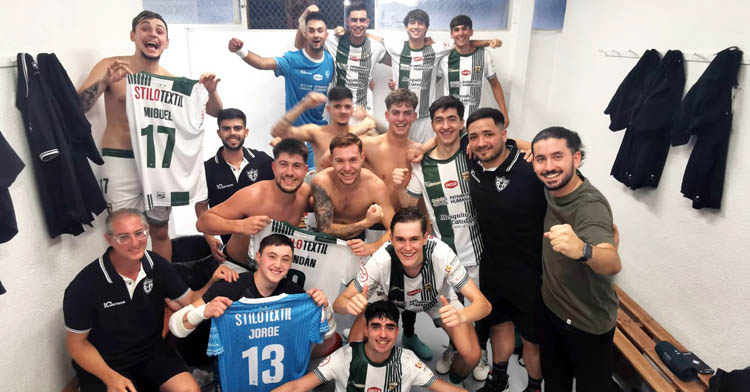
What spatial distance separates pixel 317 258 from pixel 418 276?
0.65 metres

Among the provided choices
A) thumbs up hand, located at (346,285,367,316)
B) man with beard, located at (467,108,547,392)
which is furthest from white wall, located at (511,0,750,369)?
thumbs up hand, located at (346,285,367,316)

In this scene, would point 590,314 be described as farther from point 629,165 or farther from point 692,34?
point 692,34

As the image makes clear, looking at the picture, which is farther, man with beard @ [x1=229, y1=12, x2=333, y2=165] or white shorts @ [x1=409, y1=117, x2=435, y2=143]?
white shorts @ [x1=409, y1=117, x2=435, y2=143]

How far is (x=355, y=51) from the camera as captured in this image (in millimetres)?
4504

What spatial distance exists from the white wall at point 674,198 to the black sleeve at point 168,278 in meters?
3.10

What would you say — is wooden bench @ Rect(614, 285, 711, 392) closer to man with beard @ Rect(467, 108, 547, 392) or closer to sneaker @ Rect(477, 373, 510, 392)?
man with beard @ Rect(467, 108, 547, 392)

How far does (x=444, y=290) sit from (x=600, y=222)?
3.29 feet

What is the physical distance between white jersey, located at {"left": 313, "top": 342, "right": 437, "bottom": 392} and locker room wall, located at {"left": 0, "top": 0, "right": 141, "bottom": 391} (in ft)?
5.10

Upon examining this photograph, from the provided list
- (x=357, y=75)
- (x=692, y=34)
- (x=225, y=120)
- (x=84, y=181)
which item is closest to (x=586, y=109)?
(x=692, y=34)

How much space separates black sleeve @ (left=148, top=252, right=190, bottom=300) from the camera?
2.52 meters

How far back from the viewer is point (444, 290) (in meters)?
2.73

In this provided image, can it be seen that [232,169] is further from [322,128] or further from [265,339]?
[265,339]

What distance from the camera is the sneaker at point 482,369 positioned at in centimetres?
301

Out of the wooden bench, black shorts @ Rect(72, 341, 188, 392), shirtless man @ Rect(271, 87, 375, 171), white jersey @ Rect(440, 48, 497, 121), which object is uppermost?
white jersey @ Rect(440, 48, 497, 121)
